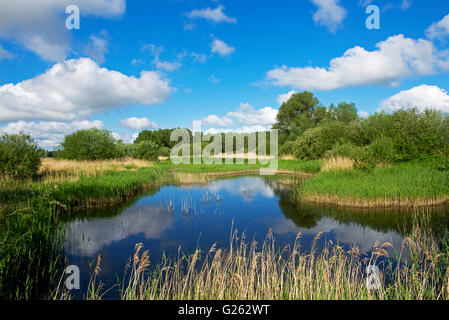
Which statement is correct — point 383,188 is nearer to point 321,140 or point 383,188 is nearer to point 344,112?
point 321,140

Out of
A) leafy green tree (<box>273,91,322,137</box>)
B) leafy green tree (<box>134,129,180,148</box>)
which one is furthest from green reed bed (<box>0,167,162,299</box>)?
leafy green tree (<box>134,129,180,148</box>)

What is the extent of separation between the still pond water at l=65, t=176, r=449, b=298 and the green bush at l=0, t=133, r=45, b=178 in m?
7.21

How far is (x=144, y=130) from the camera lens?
274 feet

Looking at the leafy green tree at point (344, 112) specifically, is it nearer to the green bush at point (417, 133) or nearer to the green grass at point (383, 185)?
the green bush at point (417, 133)

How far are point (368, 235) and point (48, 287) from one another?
32.7 feet

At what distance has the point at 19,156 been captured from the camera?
51.9 ft

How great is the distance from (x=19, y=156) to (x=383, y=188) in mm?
21630

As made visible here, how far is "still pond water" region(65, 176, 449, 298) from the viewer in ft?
25.7

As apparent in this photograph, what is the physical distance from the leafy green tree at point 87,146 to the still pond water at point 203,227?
19392mm

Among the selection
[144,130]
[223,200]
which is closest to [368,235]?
[223,200]

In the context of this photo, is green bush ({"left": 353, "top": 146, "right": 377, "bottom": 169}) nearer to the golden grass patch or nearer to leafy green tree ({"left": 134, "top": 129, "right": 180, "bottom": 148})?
the golden grass patch

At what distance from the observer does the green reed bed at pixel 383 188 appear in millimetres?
12180

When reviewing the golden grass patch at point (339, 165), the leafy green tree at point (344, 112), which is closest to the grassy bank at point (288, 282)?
the golden grass patch at point (339, 165)
